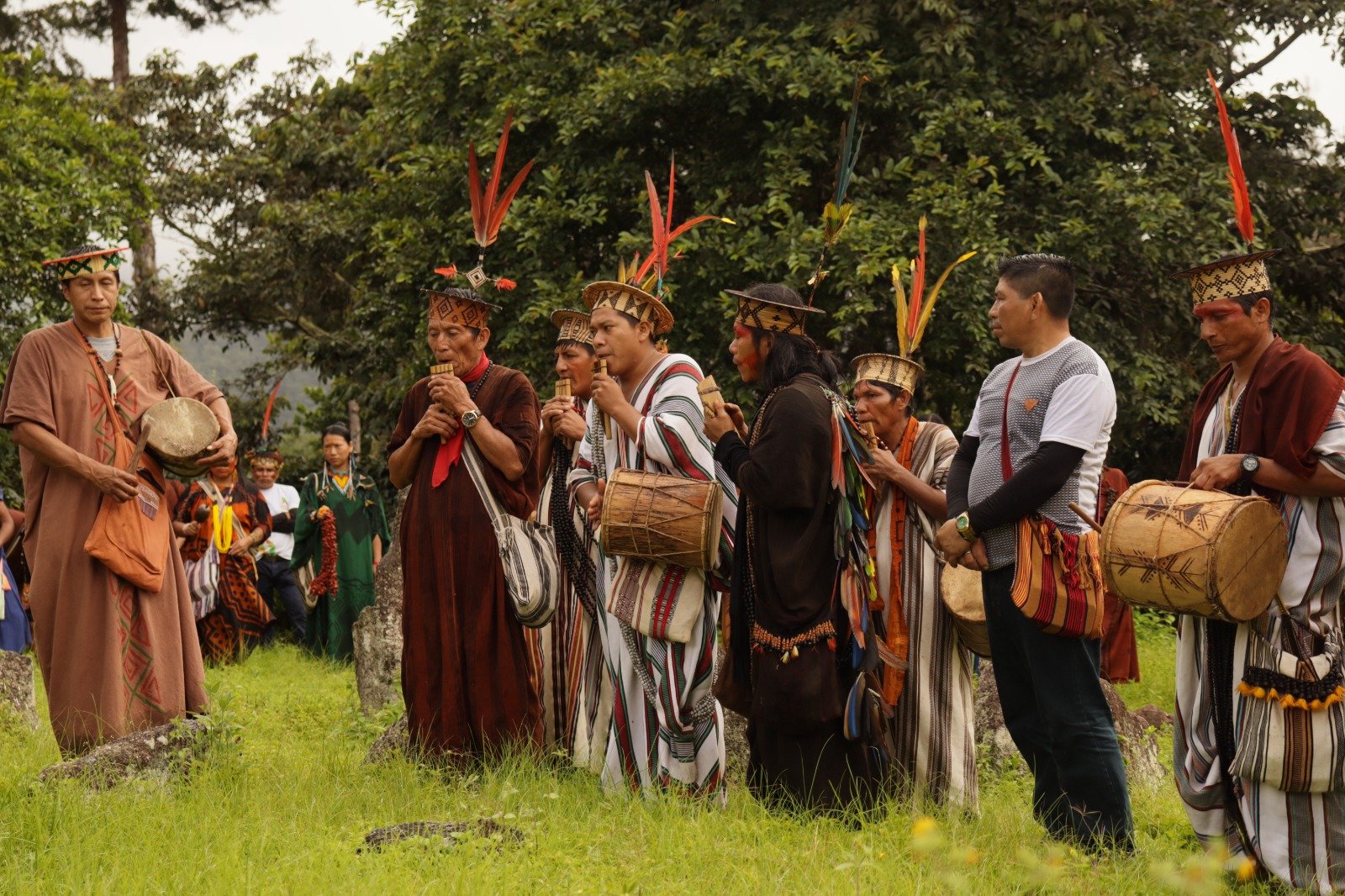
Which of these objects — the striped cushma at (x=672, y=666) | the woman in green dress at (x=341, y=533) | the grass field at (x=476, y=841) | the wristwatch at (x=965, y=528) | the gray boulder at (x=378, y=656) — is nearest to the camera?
the grass field at (x=476, y=841)

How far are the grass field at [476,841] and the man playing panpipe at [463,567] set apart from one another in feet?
1.10

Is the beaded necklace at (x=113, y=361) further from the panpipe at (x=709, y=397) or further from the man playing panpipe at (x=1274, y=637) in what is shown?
the man playing panpipe at (x=1274, y=637)

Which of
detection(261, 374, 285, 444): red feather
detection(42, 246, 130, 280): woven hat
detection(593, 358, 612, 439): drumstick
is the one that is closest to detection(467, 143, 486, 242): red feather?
detection(593, 358, 612, 439): drumstick

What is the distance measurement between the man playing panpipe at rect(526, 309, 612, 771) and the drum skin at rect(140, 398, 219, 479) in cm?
154

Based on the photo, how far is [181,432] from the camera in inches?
249

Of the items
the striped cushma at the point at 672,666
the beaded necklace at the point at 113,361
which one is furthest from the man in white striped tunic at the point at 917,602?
the beaded necklace at the point at 113,361

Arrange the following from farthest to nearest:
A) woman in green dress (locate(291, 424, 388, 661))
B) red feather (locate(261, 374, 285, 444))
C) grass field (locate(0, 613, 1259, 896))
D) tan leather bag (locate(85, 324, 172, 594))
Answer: red feather (locate(261, 374, 285, 444)), woman in green dress (locate(291, 424, 388, 661)), tan leather bag (locate(85, 324, 172, 594)), grass field (locate(0, 613, 1259, 896))

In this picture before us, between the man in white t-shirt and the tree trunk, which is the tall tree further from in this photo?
the man in white t-shirt

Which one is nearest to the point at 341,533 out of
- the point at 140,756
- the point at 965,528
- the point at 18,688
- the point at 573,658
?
the point at 18,688

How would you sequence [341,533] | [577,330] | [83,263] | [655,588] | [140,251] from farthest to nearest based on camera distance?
[140,251] < [341,533] < [577,330] < [83,263] < [655,588]

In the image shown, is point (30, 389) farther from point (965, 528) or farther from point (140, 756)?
point (965, 528)

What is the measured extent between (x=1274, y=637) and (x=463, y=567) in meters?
3.51

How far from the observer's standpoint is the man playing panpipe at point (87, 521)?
613 cm

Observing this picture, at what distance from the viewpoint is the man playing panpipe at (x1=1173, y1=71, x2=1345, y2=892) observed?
14.8 feet
